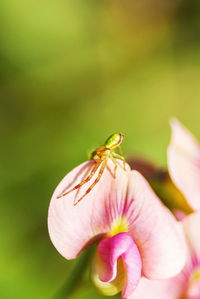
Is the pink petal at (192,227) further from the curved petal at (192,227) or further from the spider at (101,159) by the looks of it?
the spider at (101,159)

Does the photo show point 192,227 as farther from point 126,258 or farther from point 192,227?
point 126,258

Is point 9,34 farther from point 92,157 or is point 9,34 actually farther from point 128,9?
point 92,157

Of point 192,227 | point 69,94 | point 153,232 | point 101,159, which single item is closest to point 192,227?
point 192,227

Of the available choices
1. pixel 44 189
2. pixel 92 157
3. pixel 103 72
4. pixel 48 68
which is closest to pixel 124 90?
pixel 103 72

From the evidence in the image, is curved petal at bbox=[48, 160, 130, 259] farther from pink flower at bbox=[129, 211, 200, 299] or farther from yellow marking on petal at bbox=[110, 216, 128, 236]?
pink flower at bbox=[129, 211, 200, 299]

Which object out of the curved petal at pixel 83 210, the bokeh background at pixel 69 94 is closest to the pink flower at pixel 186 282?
the curved petal at pixel 83 210

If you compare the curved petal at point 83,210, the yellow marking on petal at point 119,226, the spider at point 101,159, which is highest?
the spider at point 101,159
